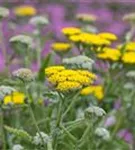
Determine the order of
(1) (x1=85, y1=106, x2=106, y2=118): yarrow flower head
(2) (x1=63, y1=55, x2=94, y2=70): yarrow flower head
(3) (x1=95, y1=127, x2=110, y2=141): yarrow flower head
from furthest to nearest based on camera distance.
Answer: (3) (x1=95, y1=127, x2=110, y2=141): yarrow flower head → (2) (x1=63, y1=55, x2=94, y2=70): yarrow flower head → (1) (x1=85, y1=106, x2=106, y2=118): yarrow flower head

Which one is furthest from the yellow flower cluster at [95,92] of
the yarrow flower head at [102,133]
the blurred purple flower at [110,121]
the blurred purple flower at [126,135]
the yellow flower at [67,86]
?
the yellow flower at [67,86]

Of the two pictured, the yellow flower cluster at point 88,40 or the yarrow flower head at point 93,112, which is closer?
the yarrow flower head at point 93,112

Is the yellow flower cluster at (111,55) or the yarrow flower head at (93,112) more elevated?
the yellow flower cluster at (111,55)

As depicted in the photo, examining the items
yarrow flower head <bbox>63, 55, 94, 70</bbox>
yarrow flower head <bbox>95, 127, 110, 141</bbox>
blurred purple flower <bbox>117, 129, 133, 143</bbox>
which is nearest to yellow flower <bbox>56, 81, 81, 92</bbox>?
yarrow flower head <bbox>63, 55, 94, 70</bbox>

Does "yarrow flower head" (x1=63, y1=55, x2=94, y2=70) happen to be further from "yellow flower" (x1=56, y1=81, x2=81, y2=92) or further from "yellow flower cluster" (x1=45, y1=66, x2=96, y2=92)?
"yellow flower" (x1=56, y1=81, x2=81, y2=92)

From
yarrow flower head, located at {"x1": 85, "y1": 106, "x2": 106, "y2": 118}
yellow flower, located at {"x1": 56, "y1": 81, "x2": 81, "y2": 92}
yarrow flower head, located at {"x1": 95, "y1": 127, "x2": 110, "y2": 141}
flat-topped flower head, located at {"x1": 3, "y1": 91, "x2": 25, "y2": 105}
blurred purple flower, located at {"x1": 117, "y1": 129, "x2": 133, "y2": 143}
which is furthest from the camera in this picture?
blurred purple flower, located at {"x1": 117, "y1": 129, "x2": 133, "y2": 143}

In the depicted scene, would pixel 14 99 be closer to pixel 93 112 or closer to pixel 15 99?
pixel 15 99

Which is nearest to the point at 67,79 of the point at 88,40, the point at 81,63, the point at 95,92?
the point at 81,63

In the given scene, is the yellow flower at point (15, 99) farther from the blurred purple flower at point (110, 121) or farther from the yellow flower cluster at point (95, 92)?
the blurred purple flower at point (110, 121)
